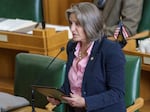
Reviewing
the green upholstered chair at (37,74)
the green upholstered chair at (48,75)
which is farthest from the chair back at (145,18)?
the green upholstered chair at (37,74)

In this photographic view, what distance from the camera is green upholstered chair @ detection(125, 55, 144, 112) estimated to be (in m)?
2.12

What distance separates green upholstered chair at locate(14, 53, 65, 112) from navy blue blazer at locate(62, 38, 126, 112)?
296mm

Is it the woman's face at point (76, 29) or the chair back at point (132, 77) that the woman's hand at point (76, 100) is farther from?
the chair back at point (132, 77)

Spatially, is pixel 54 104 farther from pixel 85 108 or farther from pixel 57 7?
pixel 57 7

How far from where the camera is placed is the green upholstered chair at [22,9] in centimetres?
389

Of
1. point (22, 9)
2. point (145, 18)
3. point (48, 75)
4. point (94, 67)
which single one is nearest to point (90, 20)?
point (94, 67)

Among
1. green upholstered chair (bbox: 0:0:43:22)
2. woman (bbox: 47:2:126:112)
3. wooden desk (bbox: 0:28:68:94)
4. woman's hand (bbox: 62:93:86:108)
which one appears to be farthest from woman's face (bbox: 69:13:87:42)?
green upholstered chair (bbox: 0:0:43:22)

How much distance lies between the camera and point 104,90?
5.91 feet

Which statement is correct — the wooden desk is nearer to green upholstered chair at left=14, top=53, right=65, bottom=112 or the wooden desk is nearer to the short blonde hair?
green upholstered chair at left=14, top=53, right=65, bottom=112

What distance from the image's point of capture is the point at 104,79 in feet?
5.85

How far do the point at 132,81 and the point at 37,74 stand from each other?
0.53 m

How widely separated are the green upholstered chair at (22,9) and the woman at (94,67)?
2077mm

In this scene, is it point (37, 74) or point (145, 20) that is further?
point (145, 20)

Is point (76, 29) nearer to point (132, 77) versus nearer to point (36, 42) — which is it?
point (132, 77)
